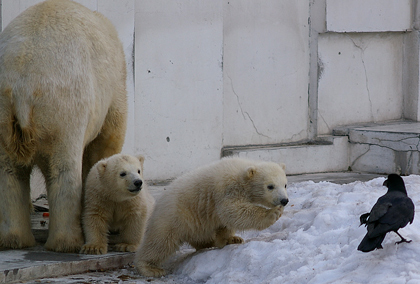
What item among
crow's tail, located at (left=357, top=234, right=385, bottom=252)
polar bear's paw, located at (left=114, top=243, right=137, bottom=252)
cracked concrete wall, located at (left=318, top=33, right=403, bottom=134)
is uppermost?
cracked concrete wall, located at (left=318, top=33, right=403, bottom=134)

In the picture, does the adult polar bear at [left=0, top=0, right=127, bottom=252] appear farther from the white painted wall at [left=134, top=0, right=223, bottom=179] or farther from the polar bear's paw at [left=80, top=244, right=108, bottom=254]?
the white painted wall at [left=134, top=0, right=223, bottom=179]

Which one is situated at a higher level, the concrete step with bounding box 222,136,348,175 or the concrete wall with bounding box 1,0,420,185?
the concrete wall with bounding box 1,0,420,185

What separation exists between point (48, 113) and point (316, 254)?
2158mm

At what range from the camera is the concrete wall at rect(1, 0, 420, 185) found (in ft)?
27.8

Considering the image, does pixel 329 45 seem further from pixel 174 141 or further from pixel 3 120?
pixel 3 120

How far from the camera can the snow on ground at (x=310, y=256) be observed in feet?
13.5

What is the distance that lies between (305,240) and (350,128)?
560 cm

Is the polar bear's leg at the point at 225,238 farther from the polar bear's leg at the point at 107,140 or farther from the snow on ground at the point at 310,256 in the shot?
the polar bear's leg at the point at 107,140

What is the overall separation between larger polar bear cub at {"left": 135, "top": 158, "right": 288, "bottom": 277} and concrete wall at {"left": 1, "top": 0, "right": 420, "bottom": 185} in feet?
10.3

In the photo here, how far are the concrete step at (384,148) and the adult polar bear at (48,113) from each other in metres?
5.38

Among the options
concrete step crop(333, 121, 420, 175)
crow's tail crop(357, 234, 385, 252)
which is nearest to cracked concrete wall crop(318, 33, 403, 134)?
concrete step crop(333, 121, 420, 175)

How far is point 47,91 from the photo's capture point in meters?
4.96

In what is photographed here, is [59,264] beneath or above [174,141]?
beneath

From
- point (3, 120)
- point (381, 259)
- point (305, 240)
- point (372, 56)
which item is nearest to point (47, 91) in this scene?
point (3, 120)
